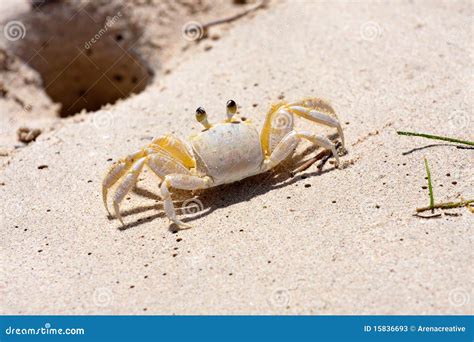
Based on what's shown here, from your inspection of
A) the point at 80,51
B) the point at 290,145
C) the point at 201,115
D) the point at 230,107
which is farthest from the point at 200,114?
the point at 80,51

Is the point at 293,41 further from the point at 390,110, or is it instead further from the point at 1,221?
the point at 1,221

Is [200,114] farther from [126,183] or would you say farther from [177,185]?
[126,183]

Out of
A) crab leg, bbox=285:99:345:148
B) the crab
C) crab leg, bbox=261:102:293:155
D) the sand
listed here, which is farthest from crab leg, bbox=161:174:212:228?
crab leg, bbox=285:99:345:148

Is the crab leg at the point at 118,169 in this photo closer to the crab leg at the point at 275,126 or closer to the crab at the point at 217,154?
the crab at the point at 217,154

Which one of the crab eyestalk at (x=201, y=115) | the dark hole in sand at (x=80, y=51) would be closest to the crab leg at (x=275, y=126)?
the crab eyestalk at (x=201, y=115)

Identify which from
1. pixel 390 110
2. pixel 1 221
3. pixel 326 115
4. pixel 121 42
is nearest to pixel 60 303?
pixel 1 221

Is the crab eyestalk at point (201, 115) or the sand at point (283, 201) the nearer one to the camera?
the sand at point (283, 201)

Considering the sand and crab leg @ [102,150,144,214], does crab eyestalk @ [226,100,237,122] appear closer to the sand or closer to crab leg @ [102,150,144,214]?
the sand
